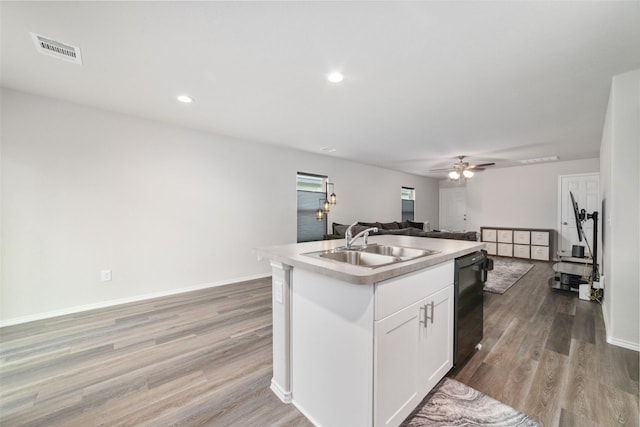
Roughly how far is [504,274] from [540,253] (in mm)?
2423

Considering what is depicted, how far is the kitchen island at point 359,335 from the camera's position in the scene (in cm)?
128

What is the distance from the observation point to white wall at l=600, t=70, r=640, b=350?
2.32m

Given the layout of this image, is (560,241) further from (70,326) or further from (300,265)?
(70,326)

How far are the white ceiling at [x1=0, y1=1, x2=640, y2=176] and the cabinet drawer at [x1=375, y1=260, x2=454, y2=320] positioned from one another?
1.67 meters

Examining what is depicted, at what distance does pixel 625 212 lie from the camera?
2.37 meters

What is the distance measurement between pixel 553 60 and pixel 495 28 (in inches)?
33.4

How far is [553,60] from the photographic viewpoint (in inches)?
85.2

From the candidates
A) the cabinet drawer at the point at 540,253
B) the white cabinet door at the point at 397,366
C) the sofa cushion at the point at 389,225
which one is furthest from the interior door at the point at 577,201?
the white cabinet door at the point at 397,366

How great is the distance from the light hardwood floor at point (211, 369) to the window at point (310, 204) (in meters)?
2.54

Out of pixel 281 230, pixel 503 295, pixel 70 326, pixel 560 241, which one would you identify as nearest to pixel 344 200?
pixel 281 230

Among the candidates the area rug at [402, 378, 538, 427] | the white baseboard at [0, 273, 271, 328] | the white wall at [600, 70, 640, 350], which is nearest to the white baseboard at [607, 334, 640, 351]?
the white wall at [600, 70, 640, 350]

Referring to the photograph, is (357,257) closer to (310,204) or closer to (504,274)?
(310,204)

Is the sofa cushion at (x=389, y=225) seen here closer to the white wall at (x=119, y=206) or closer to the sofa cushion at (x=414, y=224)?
the sofa cushion at (x=414, y=224)

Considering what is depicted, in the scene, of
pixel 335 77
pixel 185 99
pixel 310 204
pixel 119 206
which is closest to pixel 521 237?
pixel 310 204
